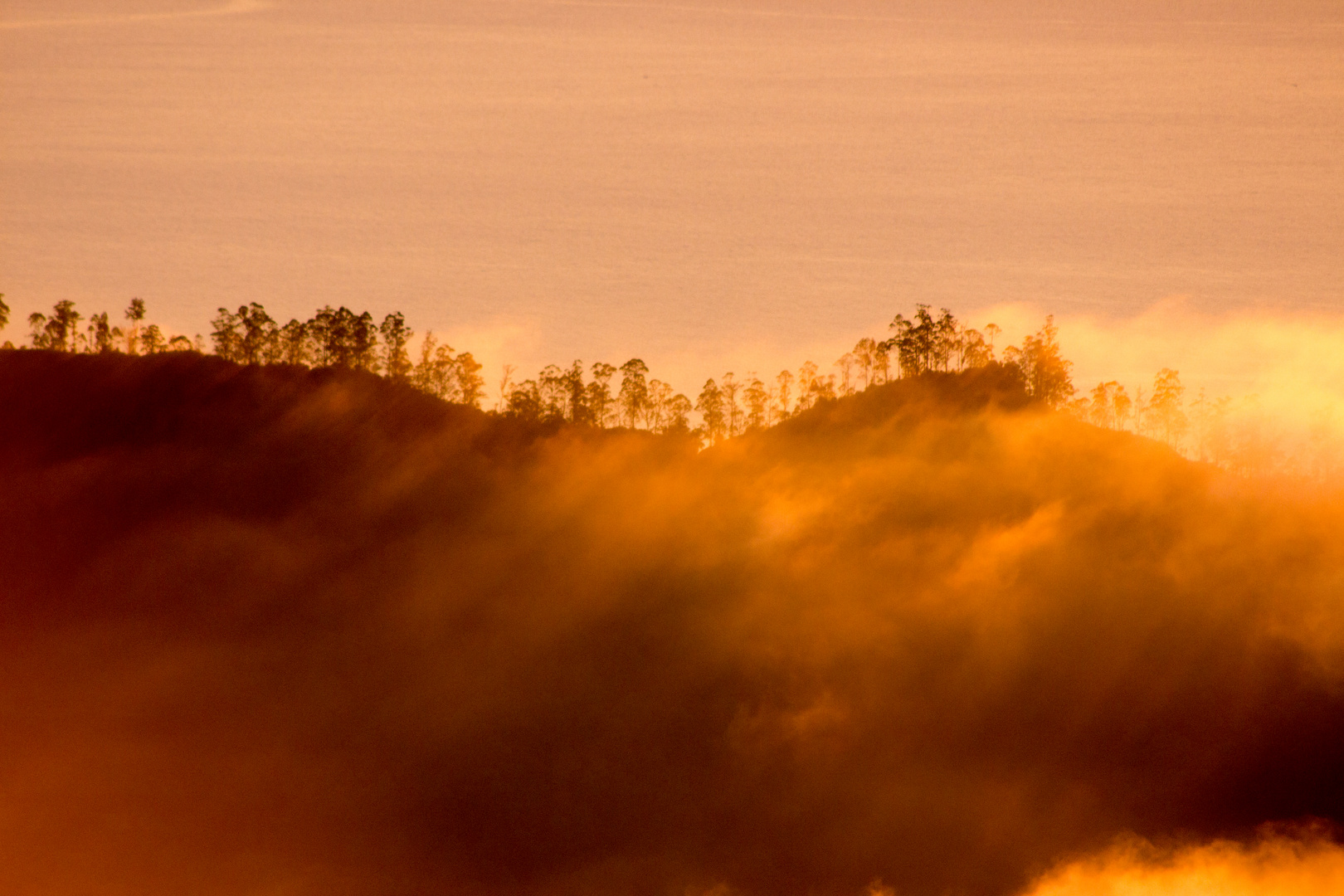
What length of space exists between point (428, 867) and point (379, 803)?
10.7 metres

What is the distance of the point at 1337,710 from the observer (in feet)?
651

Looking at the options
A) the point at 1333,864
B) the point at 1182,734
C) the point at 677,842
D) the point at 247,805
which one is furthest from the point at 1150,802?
the point at 247,805

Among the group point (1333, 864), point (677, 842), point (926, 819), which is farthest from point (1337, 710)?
point (677, 842)

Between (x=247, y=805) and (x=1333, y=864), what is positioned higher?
(x=247, y=805)

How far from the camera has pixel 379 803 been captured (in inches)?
7859

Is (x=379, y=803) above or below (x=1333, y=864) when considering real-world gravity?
above

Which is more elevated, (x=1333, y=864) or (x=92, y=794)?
(x=92, y=794)

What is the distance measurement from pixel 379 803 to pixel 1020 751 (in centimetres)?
6705

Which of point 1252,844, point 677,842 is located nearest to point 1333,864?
point 1252,844

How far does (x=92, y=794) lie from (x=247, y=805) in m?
16.4

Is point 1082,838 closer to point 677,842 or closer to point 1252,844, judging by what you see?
point 1252,844

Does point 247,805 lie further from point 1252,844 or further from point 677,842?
point 1252,844

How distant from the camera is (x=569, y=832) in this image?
643ft

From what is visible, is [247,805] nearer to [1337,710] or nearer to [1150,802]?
[1150,802]
